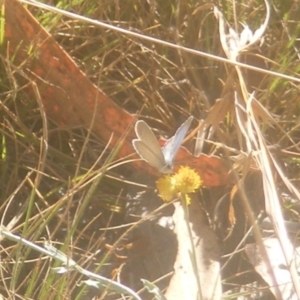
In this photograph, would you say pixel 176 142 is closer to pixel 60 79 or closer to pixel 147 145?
pixel 147 145

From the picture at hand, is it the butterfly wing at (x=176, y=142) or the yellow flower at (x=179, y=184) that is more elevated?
the butterfly wing at (x=176, y=142)

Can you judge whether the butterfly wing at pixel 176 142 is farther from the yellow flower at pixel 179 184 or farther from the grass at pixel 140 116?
the grass at pixel 140 116

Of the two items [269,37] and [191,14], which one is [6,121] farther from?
[269,37]

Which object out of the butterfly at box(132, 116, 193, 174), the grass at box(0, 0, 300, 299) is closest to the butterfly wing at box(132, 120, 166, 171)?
the butterfly at box(132, 116, 193, 174)

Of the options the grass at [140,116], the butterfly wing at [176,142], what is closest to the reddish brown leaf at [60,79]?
the grass at [140,116]

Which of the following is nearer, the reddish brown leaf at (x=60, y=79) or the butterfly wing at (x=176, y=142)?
the butterfly wing at (x=176, y=142)

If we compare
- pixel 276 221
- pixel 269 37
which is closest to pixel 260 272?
pixel 276 221
